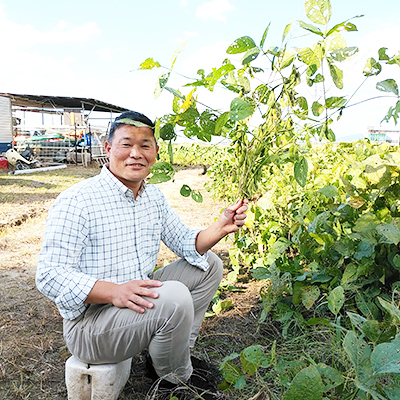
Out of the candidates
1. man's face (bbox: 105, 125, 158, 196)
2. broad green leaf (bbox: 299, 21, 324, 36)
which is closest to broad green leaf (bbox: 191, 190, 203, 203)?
man's face (bbox: 105, 125, 158, 196)

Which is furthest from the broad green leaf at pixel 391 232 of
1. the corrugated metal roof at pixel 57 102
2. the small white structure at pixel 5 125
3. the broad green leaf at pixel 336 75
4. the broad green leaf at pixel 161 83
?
the corrugated metal roof at pixel 57 102

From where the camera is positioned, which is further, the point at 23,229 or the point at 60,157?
the point at 60,157

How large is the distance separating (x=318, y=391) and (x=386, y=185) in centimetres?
111

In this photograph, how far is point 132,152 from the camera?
1.67m

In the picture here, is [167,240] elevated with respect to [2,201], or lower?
elevated

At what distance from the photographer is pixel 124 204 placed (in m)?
1.76

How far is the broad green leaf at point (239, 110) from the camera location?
3.59 feet

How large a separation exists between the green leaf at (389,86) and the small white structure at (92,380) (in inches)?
53.1

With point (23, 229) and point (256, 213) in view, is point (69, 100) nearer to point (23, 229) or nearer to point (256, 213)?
point (23, 229)

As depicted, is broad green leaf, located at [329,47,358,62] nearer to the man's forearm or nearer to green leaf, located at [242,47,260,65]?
green leaf, located at [242,47,260,65]

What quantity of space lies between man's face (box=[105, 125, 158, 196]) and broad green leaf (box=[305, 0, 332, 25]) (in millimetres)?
824

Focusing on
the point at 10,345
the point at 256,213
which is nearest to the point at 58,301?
the point at 10,345

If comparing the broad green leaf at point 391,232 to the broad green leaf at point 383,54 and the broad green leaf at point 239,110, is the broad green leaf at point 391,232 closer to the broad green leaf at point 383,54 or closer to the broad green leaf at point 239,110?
the broad green leaf at point 383,54

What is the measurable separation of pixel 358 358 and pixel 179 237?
3.97 ft
